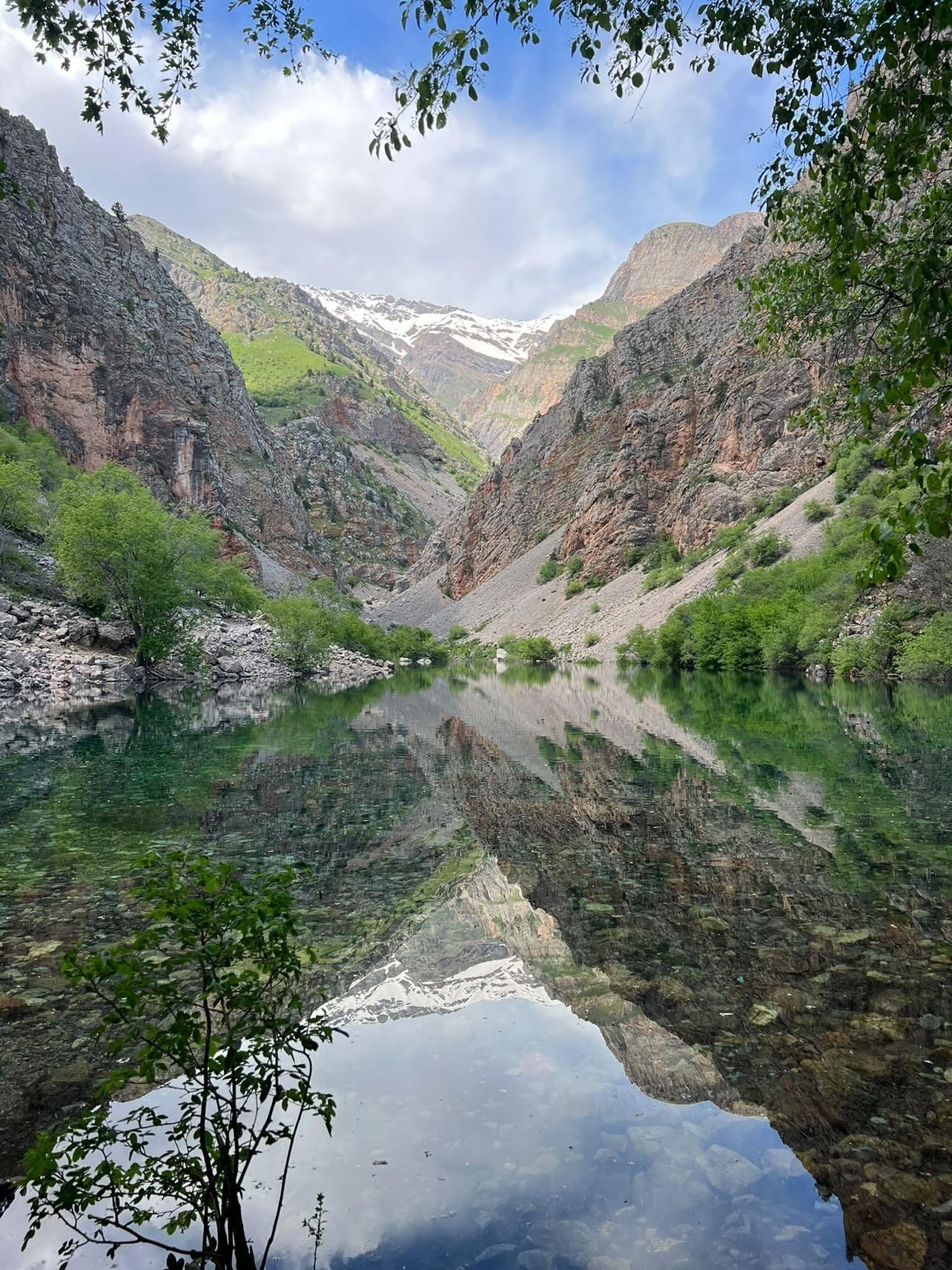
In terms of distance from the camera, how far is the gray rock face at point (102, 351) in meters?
83.6

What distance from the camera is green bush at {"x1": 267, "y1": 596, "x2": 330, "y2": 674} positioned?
207 ft

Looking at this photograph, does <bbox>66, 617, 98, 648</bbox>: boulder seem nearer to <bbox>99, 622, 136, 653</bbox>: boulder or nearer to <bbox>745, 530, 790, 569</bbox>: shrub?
<bbox>99, 622, 136, 653</bbox>: boulder

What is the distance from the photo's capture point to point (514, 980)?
6.96 m

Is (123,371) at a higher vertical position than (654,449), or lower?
higher

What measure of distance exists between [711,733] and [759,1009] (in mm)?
18855

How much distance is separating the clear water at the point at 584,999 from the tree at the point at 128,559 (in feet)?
95.3

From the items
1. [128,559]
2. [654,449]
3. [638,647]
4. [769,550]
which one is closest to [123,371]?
[128,559]

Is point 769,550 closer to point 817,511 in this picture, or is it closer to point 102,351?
point 817,511

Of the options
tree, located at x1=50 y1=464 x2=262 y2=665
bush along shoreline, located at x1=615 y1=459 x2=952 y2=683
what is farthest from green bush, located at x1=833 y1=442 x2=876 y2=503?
tree, located at x1=50 y1=464 x2=262 y2=665

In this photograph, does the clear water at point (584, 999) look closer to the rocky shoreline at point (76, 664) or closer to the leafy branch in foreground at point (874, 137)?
the leafy branch in foreground at point (874, 137)

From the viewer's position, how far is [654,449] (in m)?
112

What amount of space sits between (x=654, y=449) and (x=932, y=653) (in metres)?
78.4

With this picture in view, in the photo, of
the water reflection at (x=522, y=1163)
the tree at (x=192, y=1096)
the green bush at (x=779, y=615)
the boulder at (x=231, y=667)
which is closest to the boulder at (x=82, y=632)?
the boulder at (x=231, y=667)

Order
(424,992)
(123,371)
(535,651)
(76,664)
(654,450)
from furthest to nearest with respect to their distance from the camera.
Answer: (654,450) < (123,371) < (535,651) < (76,664) < (424,992)
